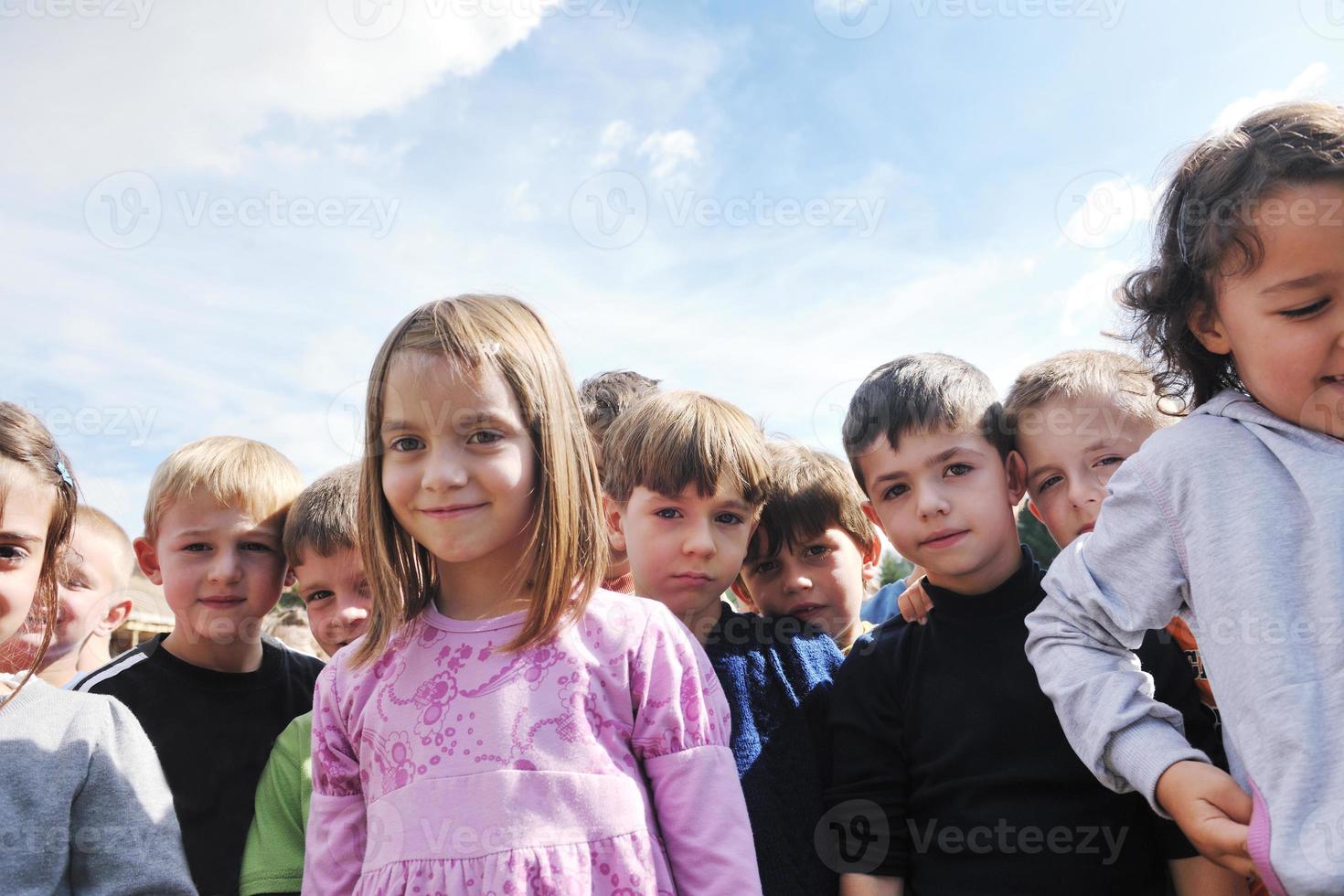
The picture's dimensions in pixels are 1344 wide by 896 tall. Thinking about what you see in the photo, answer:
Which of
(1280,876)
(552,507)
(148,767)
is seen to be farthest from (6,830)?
(1280,876)

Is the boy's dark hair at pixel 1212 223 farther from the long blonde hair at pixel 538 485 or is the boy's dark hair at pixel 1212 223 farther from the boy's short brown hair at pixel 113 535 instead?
the boy's short brown hair at pixel 113 535

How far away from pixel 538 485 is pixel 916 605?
51.4 inches

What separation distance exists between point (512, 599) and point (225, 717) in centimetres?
144

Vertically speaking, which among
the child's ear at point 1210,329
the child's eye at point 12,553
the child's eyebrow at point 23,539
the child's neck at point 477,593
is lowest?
the child's neck at point 477,593

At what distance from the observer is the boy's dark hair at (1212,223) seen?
71.6 inches

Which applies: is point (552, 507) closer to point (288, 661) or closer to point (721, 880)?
point (721, 880)

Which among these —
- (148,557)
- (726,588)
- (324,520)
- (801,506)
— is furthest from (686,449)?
(148,557)

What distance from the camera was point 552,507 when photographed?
6.99 feet

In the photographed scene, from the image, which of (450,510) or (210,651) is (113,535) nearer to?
(210,651)

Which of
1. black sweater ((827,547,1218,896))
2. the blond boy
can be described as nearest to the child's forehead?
the blond boy

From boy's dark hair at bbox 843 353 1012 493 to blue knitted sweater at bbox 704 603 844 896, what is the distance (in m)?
0.59

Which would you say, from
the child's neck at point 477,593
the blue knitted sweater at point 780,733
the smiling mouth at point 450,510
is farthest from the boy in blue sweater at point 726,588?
the smiling mouth at point 450,510

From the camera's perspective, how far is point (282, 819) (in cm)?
263

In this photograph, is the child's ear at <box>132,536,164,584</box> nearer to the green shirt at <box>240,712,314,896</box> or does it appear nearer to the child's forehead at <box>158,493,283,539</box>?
the child's forehead at <box>158,493,283,539</box>
